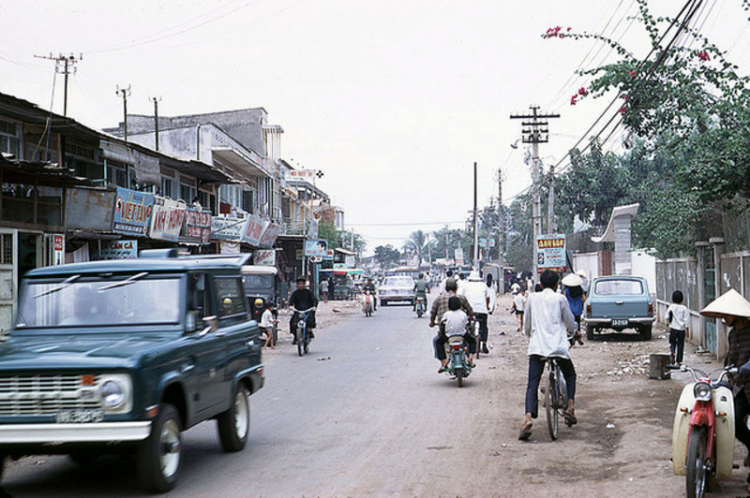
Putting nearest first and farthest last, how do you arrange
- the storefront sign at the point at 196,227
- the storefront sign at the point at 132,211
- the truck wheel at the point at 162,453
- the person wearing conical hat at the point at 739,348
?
the truck wheel at the point at 162,453 < the person wearing conical hat at the point at 739,348 < the storefront sign at the point at 132,211 < the storefront sign at the point at 196,227

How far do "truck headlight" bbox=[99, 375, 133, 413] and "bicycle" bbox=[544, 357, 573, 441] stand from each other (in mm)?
4708

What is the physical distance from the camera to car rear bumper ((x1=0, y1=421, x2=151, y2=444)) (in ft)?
20.5

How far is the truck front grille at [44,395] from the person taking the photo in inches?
248

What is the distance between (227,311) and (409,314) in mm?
31337

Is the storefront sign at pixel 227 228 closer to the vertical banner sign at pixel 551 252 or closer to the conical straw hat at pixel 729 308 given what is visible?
the vertical banner sign at pixel 551 252

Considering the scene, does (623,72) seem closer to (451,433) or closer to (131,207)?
(451,433)

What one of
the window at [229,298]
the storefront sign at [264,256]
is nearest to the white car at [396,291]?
the storefront sign at [264,256]

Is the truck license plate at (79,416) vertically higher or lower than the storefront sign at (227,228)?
lower

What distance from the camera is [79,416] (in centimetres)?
628

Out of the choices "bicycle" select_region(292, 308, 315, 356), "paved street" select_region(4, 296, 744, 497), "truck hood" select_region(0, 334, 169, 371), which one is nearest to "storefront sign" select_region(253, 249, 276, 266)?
"bicycle" select_region(292, 308, 315, 356)

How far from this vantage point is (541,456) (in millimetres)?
8430

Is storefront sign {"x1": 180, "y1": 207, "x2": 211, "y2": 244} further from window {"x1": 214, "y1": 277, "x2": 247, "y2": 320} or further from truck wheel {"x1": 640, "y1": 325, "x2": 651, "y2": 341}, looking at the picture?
window {"x1": 214, "y1": 277, "x2": 247, "y2": 320}

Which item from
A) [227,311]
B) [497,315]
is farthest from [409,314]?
→ [227,311]

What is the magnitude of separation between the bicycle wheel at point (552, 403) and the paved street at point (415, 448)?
138 millimetres
